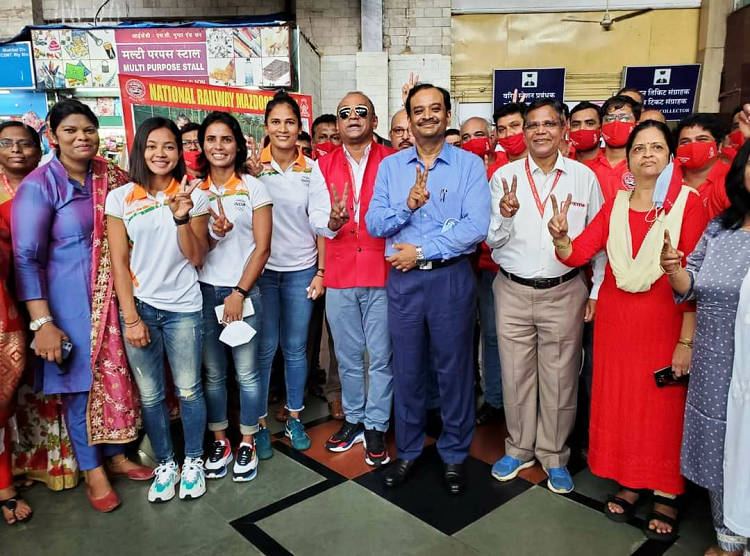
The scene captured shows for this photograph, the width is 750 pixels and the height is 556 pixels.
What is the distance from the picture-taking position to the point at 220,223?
2391 millimetres

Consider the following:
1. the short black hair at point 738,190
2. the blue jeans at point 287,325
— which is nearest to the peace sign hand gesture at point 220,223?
the blue jeans at point 287,325

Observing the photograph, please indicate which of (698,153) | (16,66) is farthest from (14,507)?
(16,66)

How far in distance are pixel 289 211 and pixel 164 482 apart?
4.70 ft

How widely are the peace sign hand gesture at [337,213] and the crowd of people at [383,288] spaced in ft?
0.06

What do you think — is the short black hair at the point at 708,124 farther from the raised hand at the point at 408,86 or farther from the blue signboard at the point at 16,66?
the blue signboard at the point at 16,66

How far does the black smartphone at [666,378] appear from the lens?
2059 mm

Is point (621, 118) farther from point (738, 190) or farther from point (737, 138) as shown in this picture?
point (738, 190)

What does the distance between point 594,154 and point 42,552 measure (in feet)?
11.0

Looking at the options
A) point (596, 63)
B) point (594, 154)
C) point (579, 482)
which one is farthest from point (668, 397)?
point (596, 63)

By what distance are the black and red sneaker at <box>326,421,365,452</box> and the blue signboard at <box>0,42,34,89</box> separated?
6607 mm

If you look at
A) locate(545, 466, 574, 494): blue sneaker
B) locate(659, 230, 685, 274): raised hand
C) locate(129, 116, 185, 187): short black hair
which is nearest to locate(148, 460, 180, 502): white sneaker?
locate(129, 116, 185, 187): short black hair

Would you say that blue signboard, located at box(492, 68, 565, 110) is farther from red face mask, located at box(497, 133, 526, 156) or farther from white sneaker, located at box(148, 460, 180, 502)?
white sneaker, located at box(148, 460, 180, 502)

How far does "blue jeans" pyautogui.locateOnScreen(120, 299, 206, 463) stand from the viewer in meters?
2.40

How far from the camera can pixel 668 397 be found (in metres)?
2.10
